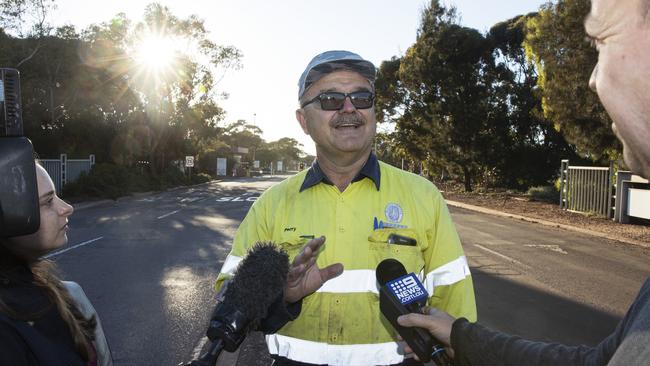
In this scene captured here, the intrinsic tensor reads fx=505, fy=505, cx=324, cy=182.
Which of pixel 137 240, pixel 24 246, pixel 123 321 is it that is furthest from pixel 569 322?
pixel 137 240

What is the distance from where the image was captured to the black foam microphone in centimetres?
148

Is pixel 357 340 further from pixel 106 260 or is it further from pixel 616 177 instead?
pixel 616 177

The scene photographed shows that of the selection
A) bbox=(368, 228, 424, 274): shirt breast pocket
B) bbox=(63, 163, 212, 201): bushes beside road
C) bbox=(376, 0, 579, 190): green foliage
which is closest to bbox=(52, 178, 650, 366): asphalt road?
bbox=(368, 228, 424, 274): shirt breast pocket

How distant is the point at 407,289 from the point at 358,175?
828 mm

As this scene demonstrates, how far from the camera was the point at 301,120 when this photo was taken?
9.78 ft

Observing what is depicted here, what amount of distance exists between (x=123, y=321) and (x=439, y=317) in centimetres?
497

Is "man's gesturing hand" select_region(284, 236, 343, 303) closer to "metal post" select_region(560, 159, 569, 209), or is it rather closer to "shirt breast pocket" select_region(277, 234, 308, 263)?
"shirt breast pocket" select_region(277, 234, 308, 263)

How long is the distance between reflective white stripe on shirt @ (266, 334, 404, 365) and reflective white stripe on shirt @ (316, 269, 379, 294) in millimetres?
251

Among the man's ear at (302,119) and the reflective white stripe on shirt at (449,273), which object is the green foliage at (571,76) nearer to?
the man's ear at (302,119)

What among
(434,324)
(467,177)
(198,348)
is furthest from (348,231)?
(467,177)

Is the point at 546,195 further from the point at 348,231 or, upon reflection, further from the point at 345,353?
the point at 345,353

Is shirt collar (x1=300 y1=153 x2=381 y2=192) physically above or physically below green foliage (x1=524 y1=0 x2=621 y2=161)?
below

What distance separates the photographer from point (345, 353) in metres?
2.33

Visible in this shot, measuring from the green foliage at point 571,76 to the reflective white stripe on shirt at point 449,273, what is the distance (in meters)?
15.4
